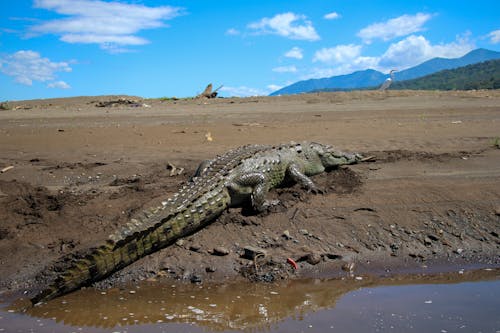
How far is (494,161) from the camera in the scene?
316 inches

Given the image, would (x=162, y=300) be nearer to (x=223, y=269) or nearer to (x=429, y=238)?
(x=223, y=269)

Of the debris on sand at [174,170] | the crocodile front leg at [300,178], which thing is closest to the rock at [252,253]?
the crocodile front leg at [300,178]

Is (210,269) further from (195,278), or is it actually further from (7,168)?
(7,168)

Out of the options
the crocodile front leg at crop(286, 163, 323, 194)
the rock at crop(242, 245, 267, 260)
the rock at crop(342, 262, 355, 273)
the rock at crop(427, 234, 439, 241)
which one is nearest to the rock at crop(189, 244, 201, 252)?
the rock at crop(242, 245, 267, 260)

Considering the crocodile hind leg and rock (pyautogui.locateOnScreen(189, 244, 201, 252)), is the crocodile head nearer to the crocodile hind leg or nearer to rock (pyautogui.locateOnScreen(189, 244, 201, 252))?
the crocodile hind leg

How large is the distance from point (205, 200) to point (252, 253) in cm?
97

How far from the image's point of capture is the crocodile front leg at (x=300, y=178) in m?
6.87

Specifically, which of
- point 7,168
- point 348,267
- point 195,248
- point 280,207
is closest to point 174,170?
point 280,207

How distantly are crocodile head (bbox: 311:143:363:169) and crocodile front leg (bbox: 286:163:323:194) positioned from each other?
80 centimetres

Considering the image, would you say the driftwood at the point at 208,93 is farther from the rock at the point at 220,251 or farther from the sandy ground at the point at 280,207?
the rock at the point at 220,251

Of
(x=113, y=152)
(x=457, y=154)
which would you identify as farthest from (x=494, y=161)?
(x=113, y=152)

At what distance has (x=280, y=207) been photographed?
6.35 meters

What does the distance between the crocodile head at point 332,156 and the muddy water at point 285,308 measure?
3.30 metres

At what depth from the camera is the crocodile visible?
4.71 m
